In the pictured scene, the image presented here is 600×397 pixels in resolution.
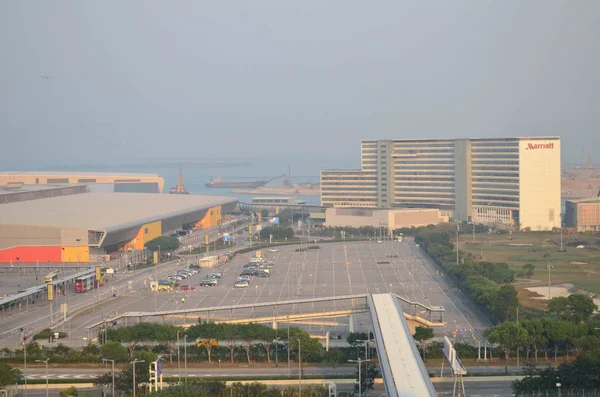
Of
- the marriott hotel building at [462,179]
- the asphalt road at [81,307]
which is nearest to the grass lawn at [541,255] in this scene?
the marriott hotel building at [462,179]

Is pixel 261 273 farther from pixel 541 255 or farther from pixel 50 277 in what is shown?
pixel 541 255

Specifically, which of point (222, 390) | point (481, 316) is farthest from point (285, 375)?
point (481, 316)

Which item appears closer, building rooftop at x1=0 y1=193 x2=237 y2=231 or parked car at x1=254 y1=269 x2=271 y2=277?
parked car at x1=254 y1=269 x2=271 y2=277

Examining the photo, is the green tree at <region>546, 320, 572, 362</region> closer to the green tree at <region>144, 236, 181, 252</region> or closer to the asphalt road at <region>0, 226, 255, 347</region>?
the asphalt road at <region>0, 226, 255, 347</region>

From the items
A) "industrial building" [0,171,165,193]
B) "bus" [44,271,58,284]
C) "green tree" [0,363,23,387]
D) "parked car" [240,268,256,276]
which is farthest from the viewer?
"industrial building" [0,171,165,193]

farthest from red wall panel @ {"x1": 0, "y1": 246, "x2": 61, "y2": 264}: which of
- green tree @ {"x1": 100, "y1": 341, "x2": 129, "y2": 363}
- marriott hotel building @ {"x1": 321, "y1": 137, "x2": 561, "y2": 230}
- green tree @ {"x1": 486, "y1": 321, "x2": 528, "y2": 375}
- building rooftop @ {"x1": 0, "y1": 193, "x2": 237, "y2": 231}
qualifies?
marriott hotel building @ {"x1": 321, "y1": 137, "x2": 561, "y2": 230}

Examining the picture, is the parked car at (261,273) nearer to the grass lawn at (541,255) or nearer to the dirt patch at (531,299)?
the grass lawn at (541,255)

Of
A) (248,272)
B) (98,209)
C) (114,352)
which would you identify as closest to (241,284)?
(248,272)
